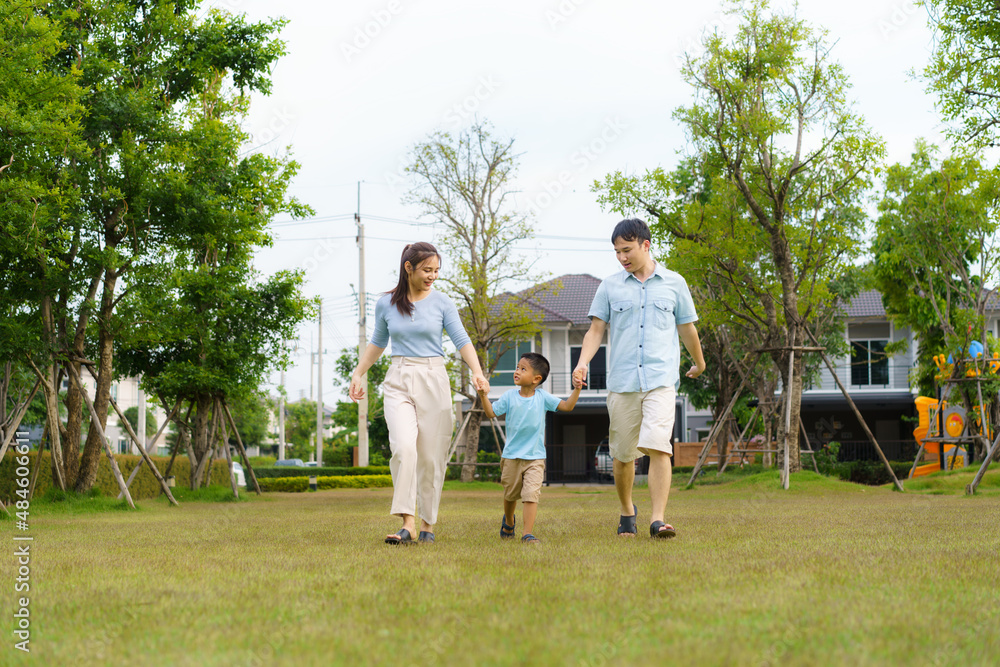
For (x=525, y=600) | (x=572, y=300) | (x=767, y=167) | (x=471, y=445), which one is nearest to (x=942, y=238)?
(x=767, y=167)

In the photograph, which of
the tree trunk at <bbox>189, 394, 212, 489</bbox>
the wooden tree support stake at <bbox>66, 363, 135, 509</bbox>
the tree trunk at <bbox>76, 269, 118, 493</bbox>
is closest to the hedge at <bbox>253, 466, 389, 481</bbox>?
the tree trunk at <bbox>189, 394, 212, 489</bbox>

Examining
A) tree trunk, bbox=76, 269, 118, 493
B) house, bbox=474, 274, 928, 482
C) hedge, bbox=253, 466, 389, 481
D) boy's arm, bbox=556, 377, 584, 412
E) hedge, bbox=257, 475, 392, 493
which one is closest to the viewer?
boy's arm, bbox=556, 377, 584, 412

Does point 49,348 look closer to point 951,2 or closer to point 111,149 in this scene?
point 111,149

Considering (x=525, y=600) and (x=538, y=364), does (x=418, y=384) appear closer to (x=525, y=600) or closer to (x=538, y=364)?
(x=538, y=364)

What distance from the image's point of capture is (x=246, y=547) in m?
6.16

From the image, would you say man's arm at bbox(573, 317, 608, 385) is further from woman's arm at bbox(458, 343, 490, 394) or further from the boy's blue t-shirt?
woman's arm at bbox(458, 343, 490, 394)

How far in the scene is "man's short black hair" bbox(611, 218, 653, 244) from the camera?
6.85 metres

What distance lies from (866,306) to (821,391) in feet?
15.3

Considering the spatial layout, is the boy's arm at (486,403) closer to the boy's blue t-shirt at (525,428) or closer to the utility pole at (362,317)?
the boy's blue t-shirt at (525,428)

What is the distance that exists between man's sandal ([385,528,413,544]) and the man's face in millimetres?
2428

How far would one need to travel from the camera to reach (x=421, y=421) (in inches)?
260

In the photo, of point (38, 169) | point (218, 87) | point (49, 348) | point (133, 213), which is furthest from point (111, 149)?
point (218, 87)

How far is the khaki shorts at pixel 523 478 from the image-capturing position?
6797 mm

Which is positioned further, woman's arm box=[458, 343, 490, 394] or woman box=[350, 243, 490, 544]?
woman box=[350, 243, 490, 544]
